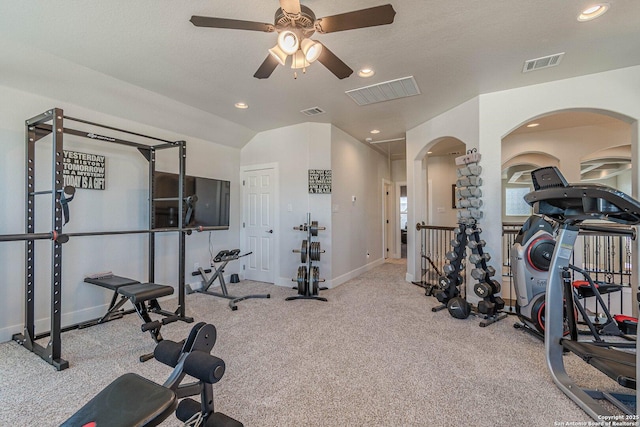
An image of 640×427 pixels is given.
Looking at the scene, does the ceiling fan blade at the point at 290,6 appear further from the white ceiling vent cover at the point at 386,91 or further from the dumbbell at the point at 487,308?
the dumbbell at the point at 487,308

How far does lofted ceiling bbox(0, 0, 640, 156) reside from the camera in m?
2.12

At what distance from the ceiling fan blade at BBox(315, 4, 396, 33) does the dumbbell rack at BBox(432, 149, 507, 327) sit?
256 centimetres

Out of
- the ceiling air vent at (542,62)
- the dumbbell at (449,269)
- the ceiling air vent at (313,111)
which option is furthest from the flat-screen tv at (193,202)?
the ceiling air vent at (542,62)

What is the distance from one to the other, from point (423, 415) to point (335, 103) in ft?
11.4

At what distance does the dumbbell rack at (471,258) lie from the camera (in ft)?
10.9

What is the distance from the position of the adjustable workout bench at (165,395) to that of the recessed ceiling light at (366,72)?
2.82m

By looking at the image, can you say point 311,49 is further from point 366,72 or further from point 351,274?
point 351,274

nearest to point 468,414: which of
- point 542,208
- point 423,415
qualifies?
point 423,415

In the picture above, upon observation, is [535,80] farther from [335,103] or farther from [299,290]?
[299,290]

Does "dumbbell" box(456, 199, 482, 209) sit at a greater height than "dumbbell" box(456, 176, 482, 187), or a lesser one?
lesser

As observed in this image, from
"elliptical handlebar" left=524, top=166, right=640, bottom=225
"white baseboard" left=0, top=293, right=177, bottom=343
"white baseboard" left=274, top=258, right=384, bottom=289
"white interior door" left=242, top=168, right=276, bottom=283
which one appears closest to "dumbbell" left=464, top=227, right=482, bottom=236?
"elliptical handlebar" left=524, top=166, right=640, bottom=225

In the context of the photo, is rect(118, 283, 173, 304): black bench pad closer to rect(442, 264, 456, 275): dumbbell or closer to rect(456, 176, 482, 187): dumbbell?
rect(442, 264, 456, 275): dumbbell

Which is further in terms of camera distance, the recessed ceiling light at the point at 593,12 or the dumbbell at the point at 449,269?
the dumbbell at the point at 449,269

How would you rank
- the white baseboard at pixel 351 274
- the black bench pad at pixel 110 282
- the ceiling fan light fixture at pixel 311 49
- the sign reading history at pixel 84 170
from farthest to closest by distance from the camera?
the white baseboard at pixel 351 274, the sign reading history at pixel 84 170, the black bench pad at pixel 110 282, the ceiling fan light fixture at pixel 311 49
